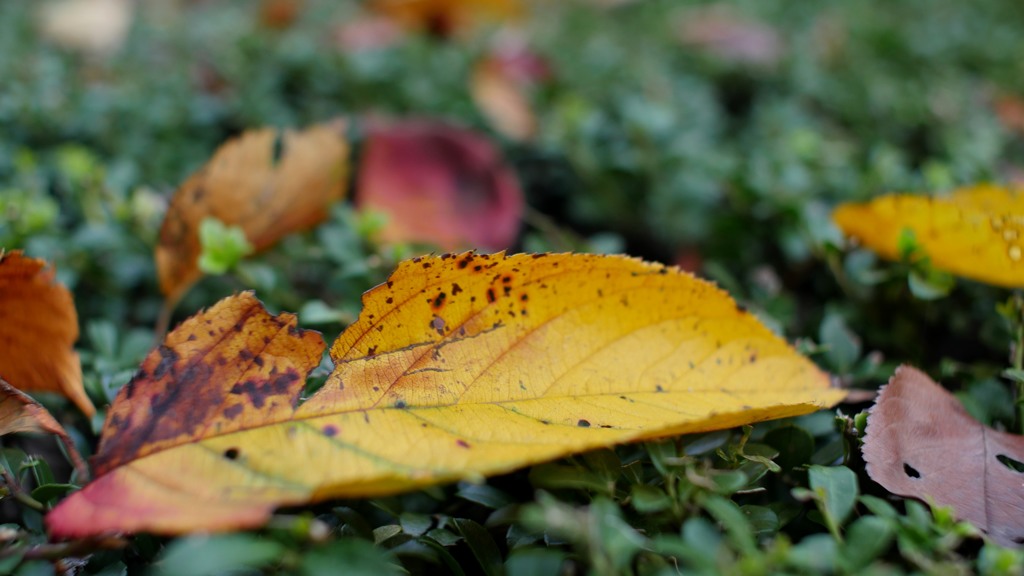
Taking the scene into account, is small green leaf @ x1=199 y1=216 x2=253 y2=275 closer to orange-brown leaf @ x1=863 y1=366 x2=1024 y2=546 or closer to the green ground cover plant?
the green ground cover plant

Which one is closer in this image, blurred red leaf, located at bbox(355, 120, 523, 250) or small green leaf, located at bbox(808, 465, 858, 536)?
small green leaf, located at bbox(808, 465, 858, 536)

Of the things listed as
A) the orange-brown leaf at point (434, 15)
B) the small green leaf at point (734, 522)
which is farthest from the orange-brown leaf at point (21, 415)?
the orange-brown leaf at point (434, 15)

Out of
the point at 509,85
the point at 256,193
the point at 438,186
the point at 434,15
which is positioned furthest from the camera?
the point at 434,15

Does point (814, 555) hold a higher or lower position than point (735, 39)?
lower

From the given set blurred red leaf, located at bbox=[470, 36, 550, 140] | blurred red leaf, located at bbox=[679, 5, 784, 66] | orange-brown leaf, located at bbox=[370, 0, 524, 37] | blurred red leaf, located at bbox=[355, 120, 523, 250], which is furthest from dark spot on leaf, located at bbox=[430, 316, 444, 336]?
orange-brown leaf, located at bbox=[370, 0, 524, 37]

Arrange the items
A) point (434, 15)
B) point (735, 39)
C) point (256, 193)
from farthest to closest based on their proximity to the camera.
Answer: point (434, 15)
point (735, 39)
point (256, 193)

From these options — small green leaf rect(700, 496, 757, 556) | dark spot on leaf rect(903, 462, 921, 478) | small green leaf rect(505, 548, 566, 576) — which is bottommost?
dark spot on leaf rect(903, 462, 921, 478)

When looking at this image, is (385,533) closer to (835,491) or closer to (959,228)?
(835,491)

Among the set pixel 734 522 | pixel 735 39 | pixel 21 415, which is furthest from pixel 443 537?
pixel 735 39

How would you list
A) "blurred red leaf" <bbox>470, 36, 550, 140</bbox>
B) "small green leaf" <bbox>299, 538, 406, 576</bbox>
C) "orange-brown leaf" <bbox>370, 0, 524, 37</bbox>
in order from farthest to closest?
"orange-brown leaf" <bbox>370, 0, 524, 37</bbox>
"blurred red leaf" <bbox>470, 36, 550, 140</bbox>
"small green leaf" <bbox>299, 538, 406, 576</bbox>
